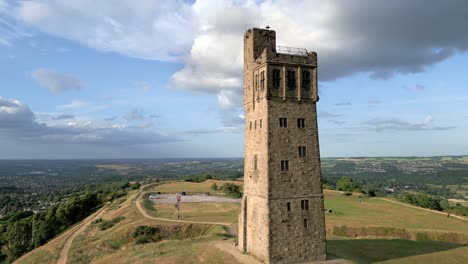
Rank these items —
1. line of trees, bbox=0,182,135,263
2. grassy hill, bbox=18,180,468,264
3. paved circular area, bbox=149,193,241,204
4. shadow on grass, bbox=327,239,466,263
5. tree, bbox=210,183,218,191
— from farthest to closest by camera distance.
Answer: tree, bbox=210,183,218,191, paved circular area, bbox=149,193,241,204, line of trees, bbox=0,182,135,263, grassy hill, bbox=18,180,468,264, shadow on grass, bbox=327,239,466,263

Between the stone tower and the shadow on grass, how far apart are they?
13.6 ft

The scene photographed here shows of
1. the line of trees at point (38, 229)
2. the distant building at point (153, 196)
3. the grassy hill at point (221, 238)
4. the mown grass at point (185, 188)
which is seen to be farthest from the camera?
the mown grass at point (185, 188)

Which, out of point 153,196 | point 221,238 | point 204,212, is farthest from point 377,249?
point 153,196

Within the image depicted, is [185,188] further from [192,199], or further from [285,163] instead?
[285,163]

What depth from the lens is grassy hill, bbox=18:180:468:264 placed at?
Answer: 3466 cm

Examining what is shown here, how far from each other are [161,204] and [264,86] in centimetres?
4516

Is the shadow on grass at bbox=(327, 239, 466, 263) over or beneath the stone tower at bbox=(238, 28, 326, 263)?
beneath

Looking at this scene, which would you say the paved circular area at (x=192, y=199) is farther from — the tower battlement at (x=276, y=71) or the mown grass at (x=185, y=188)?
the tower battlement at (x=276, y=71)

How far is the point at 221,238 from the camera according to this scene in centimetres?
4156

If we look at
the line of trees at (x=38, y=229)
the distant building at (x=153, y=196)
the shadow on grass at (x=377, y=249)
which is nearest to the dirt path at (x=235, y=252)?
the shadow on grass at (x=377, y=249)

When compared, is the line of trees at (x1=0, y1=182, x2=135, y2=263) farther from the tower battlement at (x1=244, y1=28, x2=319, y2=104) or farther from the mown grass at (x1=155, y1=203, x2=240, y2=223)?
the tower battlement at (x1=244, y1=28, x2=319, y2=104)

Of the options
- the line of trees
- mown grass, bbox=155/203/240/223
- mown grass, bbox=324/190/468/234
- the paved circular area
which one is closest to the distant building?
the paved circular area

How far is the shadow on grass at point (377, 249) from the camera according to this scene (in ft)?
112

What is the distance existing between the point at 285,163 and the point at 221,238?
49.5ft
